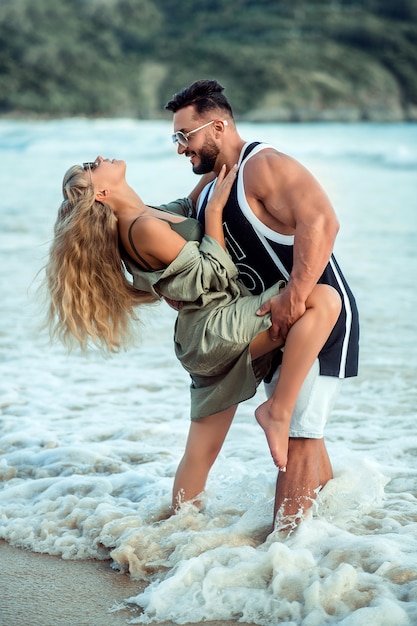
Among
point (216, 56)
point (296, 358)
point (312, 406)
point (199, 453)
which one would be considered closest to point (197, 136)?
point (296, 358)

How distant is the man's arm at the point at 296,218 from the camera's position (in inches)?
113

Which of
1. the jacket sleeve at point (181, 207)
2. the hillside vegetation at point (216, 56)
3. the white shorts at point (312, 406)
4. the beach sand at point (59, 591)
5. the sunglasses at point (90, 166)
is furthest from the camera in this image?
the hillside vegetation at point (216, 56)

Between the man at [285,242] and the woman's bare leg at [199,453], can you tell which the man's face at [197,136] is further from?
the woman's bare leg at [199,453]

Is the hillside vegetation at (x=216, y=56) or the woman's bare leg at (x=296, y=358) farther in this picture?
the hillside vegetation at (x=216, y=56)

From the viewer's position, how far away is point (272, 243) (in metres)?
3.04

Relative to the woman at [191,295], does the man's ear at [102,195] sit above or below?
above

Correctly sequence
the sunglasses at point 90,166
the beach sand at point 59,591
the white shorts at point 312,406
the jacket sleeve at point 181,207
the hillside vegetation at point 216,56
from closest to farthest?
the beach sand at point 59,591 → the white shorts at point 312,406 → the sunglasses at point 90,166 → the jacket sleeve at point 181,207 → the hillside vegetation at point 216,56

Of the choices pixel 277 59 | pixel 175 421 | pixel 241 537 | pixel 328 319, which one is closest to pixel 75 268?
pixel 328 319

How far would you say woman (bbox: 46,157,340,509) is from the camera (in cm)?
293

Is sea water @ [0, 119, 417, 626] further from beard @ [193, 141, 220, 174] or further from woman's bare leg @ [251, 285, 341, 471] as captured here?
beard @ [193, 141, 220, 174]

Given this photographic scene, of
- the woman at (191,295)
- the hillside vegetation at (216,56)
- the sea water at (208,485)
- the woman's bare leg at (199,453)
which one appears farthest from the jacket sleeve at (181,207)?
the hillside vegetation at (216,56)

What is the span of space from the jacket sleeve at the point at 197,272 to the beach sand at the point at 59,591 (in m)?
1.04

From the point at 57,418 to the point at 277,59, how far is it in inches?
3293

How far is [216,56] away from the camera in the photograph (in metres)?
84.4
